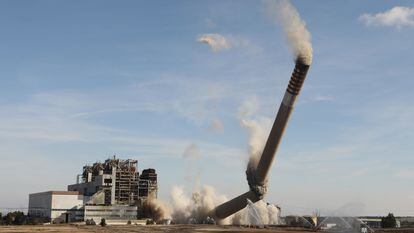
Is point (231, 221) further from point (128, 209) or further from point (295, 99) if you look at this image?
point (295, 99)

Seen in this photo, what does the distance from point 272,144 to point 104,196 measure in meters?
74.4

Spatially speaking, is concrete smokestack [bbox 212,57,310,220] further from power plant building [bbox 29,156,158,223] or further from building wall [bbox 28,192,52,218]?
building wall [bbox 28,192,52,218]

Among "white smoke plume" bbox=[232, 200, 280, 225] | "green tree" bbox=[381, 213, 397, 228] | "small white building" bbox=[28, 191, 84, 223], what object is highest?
"small white building" bbox=[28, 191, 84, 223]

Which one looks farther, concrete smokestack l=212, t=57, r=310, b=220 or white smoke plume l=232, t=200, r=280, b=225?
white smoke plume l=232, t=200, r=280, b=225

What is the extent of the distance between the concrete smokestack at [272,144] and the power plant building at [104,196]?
41.9 meters

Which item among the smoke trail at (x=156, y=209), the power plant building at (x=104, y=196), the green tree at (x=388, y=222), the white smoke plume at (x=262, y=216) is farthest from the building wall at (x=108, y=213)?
the green tree at (x=388, y=222)

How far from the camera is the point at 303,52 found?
73688 millimetres

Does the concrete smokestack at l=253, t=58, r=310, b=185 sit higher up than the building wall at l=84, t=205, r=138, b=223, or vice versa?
the concrete smokestack at l=253, t=58, r=310, b=185

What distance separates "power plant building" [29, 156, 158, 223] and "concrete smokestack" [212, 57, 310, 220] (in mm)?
41944

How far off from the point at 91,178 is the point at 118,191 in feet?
54.6

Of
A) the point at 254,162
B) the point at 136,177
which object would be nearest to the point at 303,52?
the point at 254,162

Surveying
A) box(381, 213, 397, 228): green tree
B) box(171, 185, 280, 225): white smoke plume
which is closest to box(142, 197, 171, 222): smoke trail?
box(171, 185, 280, 225): white smoke plume

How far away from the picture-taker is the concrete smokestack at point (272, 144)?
252ft

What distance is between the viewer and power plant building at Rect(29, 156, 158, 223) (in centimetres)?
13988
